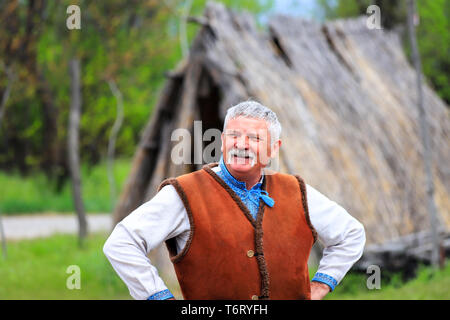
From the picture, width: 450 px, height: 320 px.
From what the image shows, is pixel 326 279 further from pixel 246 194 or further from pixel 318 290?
pixel 246 194

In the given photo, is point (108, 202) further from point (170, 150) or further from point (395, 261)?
point (395, 261)

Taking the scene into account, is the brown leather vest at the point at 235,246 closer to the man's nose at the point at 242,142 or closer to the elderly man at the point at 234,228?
the elderly man at the point at 234,228

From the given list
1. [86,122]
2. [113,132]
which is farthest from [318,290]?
[86,122]

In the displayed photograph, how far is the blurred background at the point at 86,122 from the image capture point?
635 cm

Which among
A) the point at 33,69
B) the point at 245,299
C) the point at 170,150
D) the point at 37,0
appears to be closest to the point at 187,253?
the point at 245,299

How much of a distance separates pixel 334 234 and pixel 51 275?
17.2ft

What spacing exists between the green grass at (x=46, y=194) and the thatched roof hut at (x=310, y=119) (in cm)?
633

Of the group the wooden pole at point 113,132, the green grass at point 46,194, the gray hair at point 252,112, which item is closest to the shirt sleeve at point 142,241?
the gray hair at point 252,112

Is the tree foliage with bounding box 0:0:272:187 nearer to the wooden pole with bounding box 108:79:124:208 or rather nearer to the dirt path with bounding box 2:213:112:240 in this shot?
the wooden pole with bounding box 108:79:124:208

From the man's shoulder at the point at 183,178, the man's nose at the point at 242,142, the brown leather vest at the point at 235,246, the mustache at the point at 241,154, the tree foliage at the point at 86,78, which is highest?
the tree foliage at the point at 86,78

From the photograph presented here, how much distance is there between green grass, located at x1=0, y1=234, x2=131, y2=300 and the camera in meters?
5.93

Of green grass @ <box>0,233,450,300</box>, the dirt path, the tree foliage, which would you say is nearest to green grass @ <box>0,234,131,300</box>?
green grass @ <box>0,233,450,300</box>

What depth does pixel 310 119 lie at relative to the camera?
7.03m

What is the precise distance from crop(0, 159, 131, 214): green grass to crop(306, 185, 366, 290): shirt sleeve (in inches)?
428
